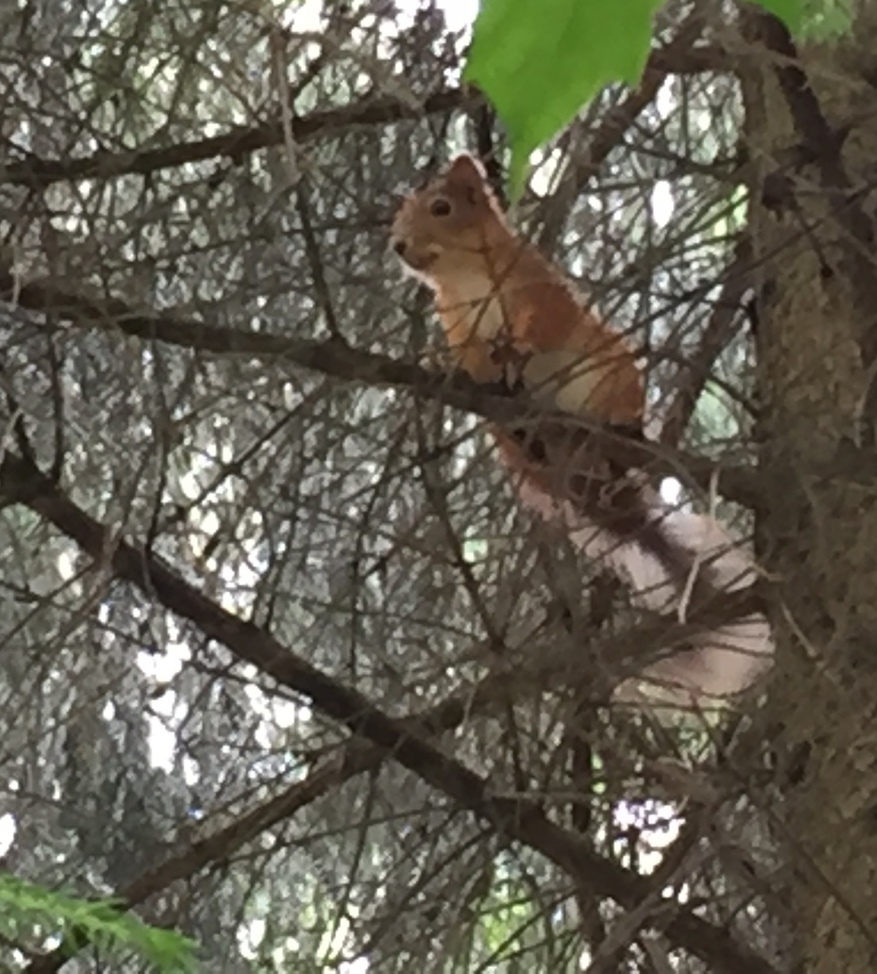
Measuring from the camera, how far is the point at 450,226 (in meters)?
2.04

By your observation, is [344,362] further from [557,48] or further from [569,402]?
[557,48]

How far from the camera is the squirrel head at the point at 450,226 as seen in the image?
201cm

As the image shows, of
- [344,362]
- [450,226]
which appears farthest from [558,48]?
[450,226]

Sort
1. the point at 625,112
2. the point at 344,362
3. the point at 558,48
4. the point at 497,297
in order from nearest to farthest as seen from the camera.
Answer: the point at 558,48 → the point at 344,362 → the point at 625,112 → the point at 497,297

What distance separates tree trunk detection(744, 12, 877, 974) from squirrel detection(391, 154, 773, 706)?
7cm

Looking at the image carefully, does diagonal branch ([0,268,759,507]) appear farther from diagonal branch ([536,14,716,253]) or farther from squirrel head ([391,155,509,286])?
squirrel head ([391,155,509,286])

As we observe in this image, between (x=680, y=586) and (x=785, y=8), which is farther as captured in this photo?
(x=680, y=586)

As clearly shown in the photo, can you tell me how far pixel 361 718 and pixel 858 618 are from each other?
50cm

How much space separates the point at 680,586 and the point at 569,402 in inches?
18.1

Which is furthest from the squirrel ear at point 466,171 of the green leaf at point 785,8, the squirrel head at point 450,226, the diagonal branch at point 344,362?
the green leaf at point 785,8

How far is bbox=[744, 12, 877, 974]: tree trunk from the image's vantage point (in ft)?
5.06

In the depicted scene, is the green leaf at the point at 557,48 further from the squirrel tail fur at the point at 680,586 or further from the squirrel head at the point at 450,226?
the squirrel head at the point at 450,226

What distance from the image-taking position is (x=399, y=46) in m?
1.95

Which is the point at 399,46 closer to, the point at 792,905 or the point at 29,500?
the point at 29,500
